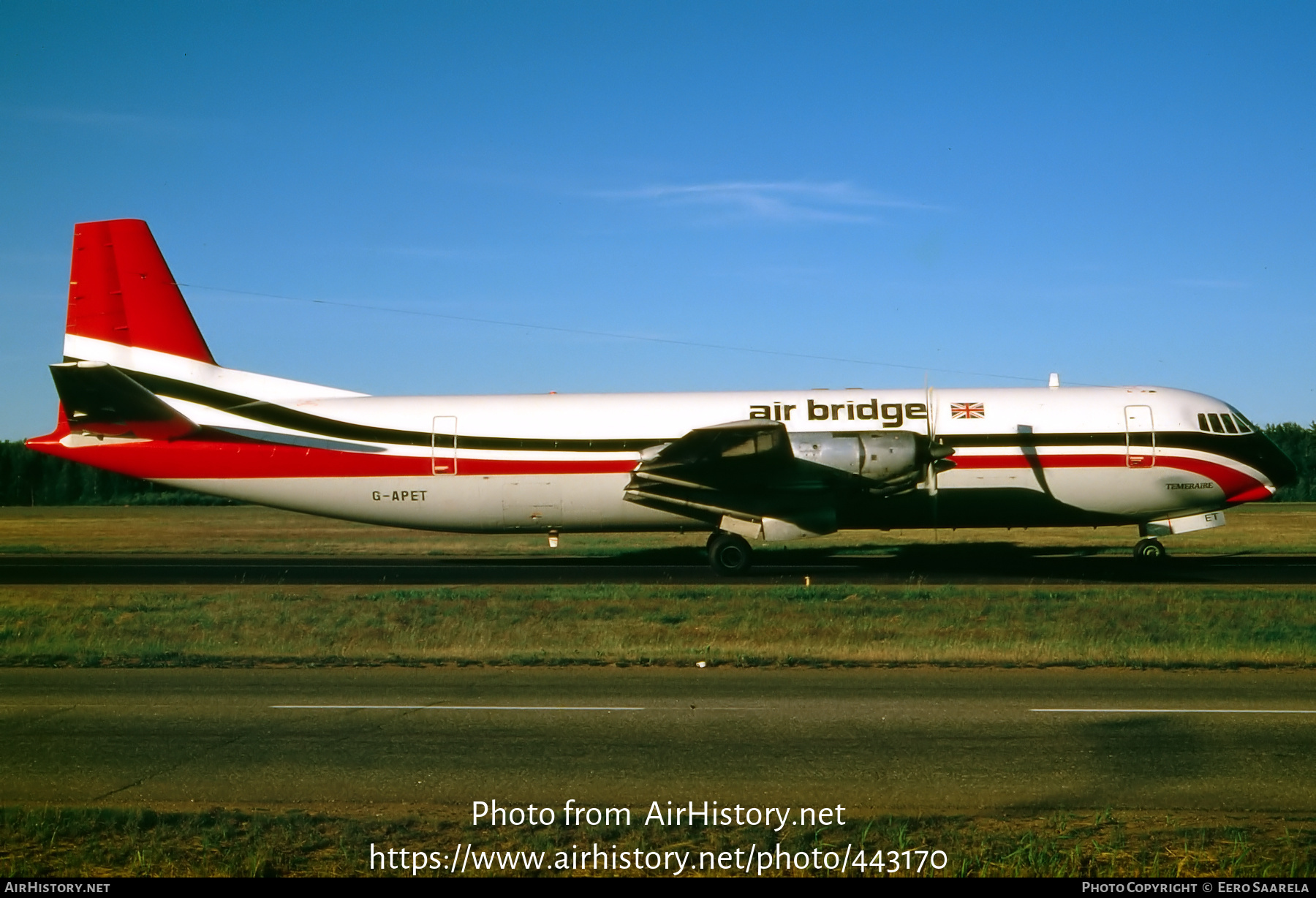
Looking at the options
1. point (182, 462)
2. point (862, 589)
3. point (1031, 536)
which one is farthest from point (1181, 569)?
point (182, 462)

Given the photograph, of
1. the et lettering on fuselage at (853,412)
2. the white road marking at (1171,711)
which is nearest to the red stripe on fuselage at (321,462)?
the et lettering on fuselage at (853,412)

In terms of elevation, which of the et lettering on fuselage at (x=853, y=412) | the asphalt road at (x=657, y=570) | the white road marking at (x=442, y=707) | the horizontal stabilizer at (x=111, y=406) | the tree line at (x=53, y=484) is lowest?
the white road marking at (x=442, y=707)

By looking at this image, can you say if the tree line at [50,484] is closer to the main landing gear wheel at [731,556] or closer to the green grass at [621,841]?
the main landing gear wheel at [731,556]

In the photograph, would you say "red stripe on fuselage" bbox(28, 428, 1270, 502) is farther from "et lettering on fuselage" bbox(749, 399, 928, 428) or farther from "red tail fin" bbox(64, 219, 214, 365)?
"red tail fin" bbox(64, 219, 214, 365)

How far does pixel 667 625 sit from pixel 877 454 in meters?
8.01

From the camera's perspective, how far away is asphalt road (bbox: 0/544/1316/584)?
23.0m

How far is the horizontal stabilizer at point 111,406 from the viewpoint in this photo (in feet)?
75.4

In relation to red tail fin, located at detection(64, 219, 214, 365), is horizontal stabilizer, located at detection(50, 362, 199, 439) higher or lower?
lower

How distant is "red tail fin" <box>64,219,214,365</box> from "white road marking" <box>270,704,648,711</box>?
18576 mm

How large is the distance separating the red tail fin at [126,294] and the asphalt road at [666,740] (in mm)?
15446

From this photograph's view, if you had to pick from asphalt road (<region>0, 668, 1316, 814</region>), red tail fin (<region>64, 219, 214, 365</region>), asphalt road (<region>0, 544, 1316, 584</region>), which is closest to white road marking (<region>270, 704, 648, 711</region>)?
asphalt road (<region>0, 668, 1316, 814</region>)

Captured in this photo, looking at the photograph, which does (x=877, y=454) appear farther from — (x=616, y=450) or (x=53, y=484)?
(x=53, y=484)

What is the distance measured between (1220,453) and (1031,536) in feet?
44.5

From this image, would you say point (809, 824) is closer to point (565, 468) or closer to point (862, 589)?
point (862, 589)
